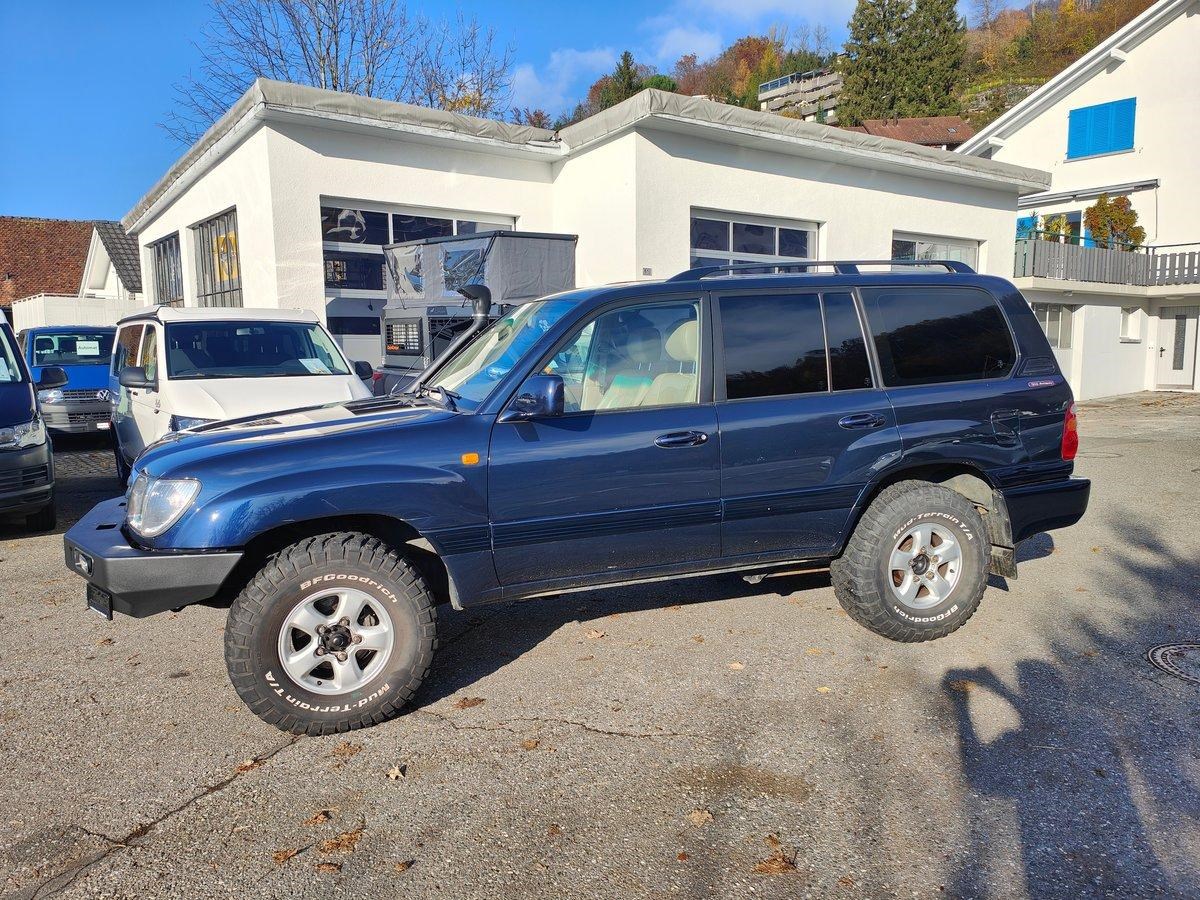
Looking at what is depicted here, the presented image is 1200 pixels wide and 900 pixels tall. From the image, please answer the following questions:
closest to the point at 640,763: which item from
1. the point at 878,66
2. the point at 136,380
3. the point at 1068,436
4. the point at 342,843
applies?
the point at 342,843

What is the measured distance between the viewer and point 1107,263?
23469mm

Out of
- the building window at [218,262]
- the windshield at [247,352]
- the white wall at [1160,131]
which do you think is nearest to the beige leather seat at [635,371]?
the windshield at [247,352]

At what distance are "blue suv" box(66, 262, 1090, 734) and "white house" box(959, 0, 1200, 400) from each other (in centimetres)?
1899

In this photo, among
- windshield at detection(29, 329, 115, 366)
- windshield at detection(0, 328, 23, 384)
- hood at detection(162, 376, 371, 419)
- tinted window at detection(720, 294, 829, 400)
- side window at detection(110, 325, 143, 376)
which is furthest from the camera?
windshield at detection(29, 329, 115, 366)

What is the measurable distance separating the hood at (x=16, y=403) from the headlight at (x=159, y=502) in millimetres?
4156

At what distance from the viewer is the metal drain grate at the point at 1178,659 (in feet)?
14.0

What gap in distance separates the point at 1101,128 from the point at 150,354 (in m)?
29.4

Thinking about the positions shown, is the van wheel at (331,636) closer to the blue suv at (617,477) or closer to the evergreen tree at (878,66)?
the blue suv at (617,477)

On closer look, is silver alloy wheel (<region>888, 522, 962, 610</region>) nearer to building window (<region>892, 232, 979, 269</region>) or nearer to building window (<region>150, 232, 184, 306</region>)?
building window (<region>892, 232, 979, 269</region>)

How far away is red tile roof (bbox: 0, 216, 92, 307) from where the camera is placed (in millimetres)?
34938

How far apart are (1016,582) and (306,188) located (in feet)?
31.9

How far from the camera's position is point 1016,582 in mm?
5918

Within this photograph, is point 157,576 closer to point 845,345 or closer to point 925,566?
point 845,345

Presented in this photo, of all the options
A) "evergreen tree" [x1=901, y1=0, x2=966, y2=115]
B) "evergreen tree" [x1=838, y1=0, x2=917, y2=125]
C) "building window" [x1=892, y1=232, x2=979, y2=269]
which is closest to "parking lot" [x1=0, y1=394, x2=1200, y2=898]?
"building window" [x1=892, y1=232, x2=979, y2=269]
